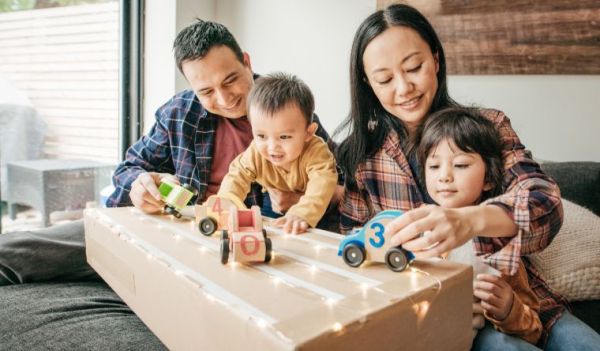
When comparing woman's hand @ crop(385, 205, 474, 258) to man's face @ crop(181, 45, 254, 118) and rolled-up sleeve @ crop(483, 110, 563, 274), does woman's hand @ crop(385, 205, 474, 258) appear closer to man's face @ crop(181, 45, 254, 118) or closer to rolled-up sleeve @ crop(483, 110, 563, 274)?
rolled-up sleeve @ crop(483, 110, 563, 274)

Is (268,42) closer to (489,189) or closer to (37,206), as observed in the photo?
(37,206)

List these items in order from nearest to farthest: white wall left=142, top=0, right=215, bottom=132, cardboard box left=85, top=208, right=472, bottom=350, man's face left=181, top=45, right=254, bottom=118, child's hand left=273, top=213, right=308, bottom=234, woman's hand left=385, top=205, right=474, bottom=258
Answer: cardboard box left=85, top=208, right=472, bottom=350 < woman's hand left=385, top=205, right=474, bottom=258 < child's hand left=273, top=213, right=308, bottom=234 < man's face left=181, top=45, right=254, bottom=118 < white wall left=142, top=0, right=215, bottom=132

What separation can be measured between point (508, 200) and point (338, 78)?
1718 millimetres

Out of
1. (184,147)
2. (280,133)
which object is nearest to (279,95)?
(280,133)

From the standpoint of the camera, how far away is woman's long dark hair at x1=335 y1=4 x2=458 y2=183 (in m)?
1.15

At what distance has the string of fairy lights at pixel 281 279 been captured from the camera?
58cm

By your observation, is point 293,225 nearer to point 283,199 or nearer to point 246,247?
point 246,247

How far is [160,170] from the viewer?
1675mm

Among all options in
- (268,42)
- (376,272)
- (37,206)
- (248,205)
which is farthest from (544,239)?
(37,206)

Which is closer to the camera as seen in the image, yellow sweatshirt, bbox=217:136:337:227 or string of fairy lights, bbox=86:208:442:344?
string of fairy lights, bbox=86:208:442:344

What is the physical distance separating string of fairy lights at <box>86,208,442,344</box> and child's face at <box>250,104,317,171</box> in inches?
13.0

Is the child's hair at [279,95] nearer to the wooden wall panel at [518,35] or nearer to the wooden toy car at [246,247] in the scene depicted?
the wooden toy car at [246,247]

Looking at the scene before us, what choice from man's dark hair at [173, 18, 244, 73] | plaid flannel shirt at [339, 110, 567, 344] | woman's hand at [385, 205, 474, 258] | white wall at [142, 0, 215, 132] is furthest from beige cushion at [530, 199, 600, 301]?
white wall at [142, 0, 215, 132]

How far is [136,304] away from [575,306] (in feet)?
3.66
